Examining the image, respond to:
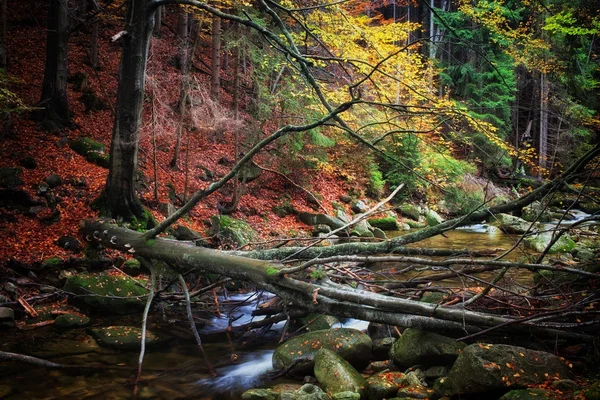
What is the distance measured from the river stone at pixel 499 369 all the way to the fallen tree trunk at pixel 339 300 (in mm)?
242

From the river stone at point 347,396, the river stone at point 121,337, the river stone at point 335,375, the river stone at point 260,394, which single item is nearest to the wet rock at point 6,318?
the river stone at point 121,337

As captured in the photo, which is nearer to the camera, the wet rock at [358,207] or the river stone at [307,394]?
the river stone at [307,394]

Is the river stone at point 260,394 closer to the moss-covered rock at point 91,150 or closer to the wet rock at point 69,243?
the wet rock at point 69,243

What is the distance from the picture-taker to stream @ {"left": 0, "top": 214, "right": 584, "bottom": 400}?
464 cm

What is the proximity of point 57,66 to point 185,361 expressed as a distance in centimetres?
1119

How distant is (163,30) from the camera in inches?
846

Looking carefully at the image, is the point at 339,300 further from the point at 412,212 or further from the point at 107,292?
the point at 412,212

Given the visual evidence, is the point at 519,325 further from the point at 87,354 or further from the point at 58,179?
the point at 58,179

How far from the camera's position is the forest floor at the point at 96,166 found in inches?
336

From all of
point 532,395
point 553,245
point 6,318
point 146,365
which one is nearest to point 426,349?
point 532,395

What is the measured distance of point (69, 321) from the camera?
20.5 feet

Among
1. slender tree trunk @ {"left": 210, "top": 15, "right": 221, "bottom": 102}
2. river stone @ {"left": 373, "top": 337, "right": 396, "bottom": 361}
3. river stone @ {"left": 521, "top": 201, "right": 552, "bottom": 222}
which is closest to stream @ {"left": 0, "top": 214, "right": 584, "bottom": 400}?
river stone @ {"left": 521, "top": 201, "right": 552, "bottom": 222}

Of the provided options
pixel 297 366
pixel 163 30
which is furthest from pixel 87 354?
pixel 163 30

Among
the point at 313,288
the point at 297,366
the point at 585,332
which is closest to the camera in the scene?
the point at 585,332
